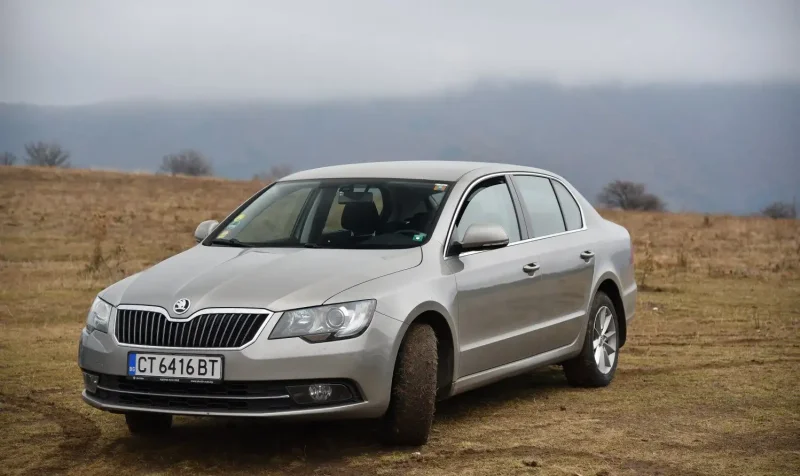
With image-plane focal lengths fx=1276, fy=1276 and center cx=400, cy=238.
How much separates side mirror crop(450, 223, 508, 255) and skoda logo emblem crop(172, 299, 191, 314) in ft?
5.69

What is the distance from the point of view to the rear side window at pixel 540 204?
8.91 meters

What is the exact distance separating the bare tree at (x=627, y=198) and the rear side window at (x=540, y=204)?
60.8m

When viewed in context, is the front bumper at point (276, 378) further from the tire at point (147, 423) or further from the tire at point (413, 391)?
the tire at point (147, 423)

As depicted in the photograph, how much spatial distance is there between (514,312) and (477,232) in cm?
86

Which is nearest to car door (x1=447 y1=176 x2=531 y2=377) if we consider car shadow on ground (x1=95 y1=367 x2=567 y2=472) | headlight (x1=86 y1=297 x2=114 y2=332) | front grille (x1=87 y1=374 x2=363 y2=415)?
car shadow on ground (x1=95 y1=367 x2=567 y2=472)

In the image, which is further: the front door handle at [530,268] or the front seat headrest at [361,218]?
the front door handle at [530,268]

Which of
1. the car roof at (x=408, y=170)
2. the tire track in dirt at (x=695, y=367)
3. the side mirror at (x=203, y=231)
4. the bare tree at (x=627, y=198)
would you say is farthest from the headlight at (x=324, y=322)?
the bare tree at (x=627, y=198)

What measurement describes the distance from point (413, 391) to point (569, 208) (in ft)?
10.4

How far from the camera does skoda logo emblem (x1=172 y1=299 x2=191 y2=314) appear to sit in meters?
6.70

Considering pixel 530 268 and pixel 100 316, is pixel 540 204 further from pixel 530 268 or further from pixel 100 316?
pixel 100 316

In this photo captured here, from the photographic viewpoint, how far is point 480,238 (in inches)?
299

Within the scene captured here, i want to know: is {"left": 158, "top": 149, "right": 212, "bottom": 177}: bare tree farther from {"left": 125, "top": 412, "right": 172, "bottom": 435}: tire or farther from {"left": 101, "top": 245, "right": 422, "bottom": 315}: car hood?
{"left": 101, "top": 245, "right": 422, "bottom": 315}: car hood

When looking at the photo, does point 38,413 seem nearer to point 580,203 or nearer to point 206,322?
point 206,322

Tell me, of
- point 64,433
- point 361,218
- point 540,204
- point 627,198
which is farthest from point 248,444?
point 627,198
